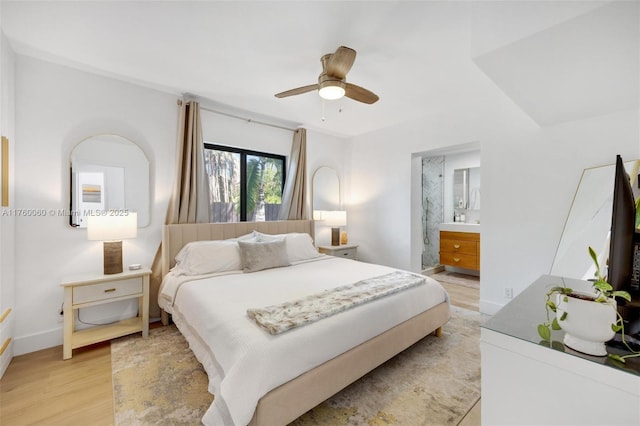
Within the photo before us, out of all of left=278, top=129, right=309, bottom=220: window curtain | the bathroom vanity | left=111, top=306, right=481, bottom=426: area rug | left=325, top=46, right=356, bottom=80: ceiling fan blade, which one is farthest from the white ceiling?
the bathroom vanity

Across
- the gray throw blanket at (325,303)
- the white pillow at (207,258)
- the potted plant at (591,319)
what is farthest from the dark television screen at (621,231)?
the white pillow at (207,258)

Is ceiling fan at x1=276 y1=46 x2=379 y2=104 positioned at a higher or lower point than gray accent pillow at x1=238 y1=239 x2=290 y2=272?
higher

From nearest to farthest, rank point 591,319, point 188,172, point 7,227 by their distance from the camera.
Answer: point 591,319 < point 7,227 < point 188,172

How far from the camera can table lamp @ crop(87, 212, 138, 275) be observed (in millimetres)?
2406

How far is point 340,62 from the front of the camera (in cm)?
204

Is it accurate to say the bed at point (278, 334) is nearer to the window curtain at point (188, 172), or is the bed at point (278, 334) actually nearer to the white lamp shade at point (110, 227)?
the window curtain at point (188, 172)

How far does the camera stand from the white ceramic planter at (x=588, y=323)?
2.48ft

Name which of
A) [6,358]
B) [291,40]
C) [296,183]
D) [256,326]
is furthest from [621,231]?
[6,358]

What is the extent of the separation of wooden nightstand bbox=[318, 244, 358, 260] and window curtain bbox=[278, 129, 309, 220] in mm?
636

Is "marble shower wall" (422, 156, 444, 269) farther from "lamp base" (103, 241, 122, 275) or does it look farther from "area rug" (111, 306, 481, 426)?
"lamp base" (103, 241, 122, 275)

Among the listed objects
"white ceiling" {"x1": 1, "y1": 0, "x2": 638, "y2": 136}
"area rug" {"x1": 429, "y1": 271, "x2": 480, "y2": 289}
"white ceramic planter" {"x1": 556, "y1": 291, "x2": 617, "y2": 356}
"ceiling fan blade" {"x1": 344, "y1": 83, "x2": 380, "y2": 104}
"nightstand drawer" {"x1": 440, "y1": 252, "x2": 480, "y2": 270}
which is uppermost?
"white ceiling" {"x1": 1, "y1": 0, "x2": 638, "y2": 136}

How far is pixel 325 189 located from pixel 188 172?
2.37 metres

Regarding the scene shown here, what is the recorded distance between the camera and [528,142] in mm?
2936

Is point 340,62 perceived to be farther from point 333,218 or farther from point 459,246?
point 459,246
